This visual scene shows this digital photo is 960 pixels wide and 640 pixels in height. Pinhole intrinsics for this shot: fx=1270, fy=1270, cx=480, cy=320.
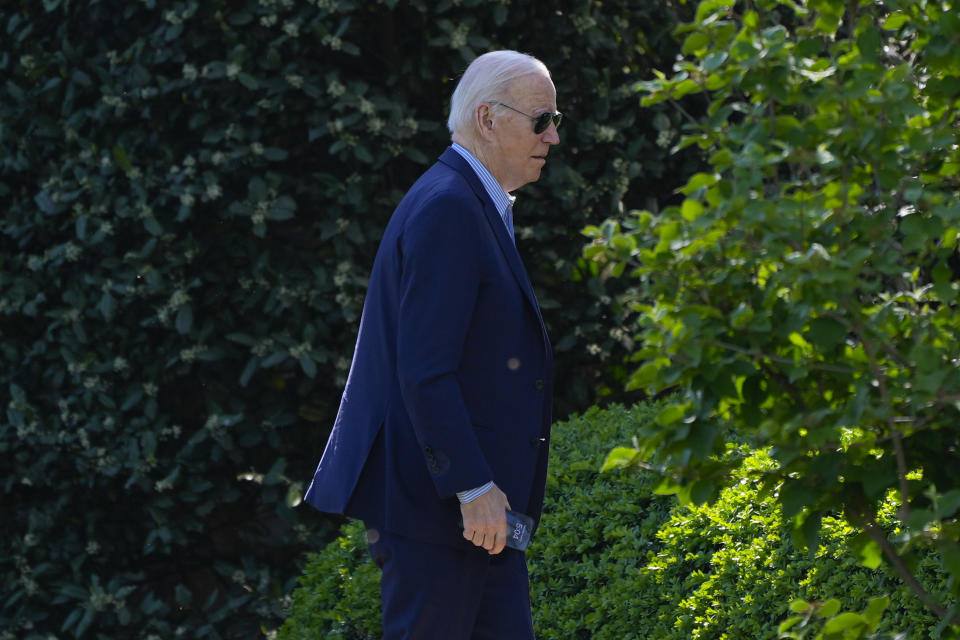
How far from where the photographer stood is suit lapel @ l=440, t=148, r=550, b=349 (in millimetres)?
3086

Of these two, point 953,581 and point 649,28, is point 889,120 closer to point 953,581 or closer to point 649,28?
point 953,581

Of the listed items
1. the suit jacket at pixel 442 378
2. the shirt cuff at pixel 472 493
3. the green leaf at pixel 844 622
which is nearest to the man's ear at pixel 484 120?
the suit jacket at pixel 442 378

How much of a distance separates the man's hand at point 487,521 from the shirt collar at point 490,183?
74cm

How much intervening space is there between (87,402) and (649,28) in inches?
121

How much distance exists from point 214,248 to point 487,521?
3109 mm

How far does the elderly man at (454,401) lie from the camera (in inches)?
112

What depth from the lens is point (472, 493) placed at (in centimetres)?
284

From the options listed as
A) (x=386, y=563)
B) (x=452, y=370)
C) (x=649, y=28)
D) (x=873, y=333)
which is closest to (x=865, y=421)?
(x=873, y=333)

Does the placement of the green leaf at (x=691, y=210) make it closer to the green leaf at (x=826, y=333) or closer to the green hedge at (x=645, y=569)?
the green leaf at (x=826, y=333)

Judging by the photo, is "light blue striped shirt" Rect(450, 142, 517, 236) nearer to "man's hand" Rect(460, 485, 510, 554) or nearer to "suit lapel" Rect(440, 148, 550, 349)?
"suit lapel" Rect(440, 148, 550, 349)

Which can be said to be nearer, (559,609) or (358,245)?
(559,609)

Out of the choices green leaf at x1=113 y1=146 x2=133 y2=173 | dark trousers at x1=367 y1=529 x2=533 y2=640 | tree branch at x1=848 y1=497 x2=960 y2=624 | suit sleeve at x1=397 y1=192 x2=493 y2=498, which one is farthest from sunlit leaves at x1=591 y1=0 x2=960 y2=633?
green leaf at x1=113 y1=146 x2=133 y2=173

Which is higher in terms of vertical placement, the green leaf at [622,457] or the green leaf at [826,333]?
the green leaf at [826,333]

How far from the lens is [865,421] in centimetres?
200
